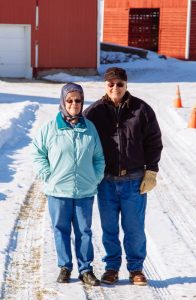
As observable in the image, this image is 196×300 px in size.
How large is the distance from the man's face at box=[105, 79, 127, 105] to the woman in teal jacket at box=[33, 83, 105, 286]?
243mm

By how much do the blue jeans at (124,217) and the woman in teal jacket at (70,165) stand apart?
0.16 meters

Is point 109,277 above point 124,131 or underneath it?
underneath

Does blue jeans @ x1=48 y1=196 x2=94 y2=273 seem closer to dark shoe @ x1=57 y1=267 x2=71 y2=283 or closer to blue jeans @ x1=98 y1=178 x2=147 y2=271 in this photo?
dark shoe @ x1=57 y1=267 x2=71 y2=283

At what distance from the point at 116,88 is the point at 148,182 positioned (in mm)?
788

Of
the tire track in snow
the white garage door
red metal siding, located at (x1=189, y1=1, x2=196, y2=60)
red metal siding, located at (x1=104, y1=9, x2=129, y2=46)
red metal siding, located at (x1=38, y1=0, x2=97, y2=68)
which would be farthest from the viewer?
red metal siding, located at (x1=104, y1=9, x2=129, y2=46)

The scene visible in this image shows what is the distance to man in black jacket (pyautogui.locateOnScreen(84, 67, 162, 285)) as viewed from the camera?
575 centimetres

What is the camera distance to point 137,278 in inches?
230

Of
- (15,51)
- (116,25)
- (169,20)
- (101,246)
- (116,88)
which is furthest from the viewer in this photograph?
(116,25)

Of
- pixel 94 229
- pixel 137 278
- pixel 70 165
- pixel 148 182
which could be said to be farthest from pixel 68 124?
pixel 94 229

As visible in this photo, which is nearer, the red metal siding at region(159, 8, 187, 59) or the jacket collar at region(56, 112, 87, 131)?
the jacket collar at region(56, 112, 87, 131)

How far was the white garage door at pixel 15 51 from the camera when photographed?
3005 cm

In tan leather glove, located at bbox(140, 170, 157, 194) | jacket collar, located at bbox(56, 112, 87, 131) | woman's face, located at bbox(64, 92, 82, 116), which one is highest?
woman's face, located at bbox(64, 92, 82, 116)

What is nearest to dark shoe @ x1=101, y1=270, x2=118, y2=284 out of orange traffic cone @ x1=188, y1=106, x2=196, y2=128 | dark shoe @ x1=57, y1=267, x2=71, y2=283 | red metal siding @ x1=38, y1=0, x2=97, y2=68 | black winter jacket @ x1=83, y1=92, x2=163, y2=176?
dark shoe @ x1=57, y1=267, x2=71, y2=283

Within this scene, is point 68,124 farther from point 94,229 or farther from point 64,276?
point 94,229
